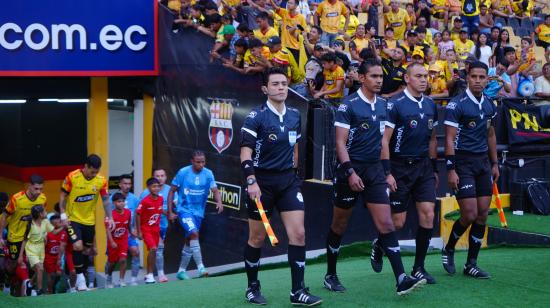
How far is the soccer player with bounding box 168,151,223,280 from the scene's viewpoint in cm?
1355

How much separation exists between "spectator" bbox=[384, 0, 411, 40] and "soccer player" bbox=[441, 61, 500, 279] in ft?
35.3

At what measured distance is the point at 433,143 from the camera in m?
8.93

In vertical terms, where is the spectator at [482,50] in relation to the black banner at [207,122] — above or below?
Answer: above

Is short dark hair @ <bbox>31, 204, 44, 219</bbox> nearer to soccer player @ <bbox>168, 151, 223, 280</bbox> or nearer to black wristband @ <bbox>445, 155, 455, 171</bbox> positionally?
soccer player @ <bbox>168, 151, 223, 280</bbox>

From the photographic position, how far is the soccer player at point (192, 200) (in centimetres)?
1355

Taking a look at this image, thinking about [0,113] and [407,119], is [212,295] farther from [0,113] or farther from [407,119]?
[0,113]

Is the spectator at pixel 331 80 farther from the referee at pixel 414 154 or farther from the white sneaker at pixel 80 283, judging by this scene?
the referee at pixel 414 154

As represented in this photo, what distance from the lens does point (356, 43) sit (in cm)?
1720

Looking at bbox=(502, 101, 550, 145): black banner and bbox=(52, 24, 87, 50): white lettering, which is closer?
bbox=(502, 101, 550, 145): black banner

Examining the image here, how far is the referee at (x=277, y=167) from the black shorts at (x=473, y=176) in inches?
79.8

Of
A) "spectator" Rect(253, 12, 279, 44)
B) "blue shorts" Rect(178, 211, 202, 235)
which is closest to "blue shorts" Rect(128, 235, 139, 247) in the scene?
"blue shorts" Rect(178, 211, 202, 235)

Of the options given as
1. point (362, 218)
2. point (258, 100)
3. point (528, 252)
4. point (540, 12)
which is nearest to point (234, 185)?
point (258, 100)

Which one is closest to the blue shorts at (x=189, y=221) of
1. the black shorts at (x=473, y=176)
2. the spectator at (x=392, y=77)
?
the spectator at (x=392, y=77)

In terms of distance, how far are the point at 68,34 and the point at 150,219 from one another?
236 inches
